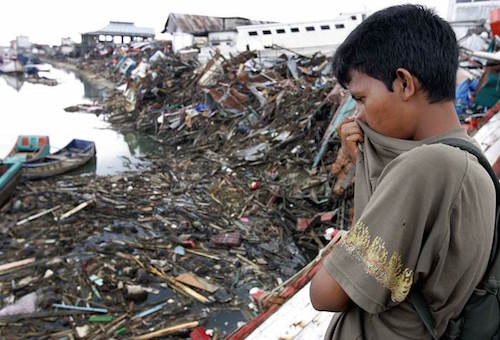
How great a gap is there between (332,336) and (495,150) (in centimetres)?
427

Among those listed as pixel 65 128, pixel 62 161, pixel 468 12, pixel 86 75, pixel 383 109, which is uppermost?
pixel 468 12

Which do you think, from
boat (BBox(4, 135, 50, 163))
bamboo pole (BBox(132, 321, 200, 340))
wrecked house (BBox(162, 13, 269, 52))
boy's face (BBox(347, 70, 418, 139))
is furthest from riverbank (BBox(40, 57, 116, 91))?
boy's face (BBox(347, 70, 418, 139))

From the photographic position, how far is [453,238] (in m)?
0.89

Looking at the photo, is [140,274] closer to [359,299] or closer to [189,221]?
[189,221]

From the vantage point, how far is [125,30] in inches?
2672

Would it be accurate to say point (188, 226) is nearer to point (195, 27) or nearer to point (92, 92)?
point (92, 92)

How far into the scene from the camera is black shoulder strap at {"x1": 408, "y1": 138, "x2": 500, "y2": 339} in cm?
94

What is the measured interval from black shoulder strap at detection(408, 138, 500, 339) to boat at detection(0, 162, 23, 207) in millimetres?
10123

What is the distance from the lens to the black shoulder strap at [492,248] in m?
0.94

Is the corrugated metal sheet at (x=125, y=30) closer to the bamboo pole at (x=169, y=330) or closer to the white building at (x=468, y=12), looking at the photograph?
the white building at (x=468, y=12)

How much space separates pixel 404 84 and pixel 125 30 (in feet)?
251

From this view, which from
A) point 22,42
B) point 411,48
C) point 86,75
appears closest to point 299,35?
point 411,48

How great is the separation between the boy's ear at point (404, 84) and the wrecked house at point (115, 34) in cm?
6981

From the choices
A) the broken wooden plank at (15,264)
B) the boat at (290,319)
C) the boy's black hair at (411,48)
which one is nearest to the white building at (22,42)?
the broken wooden plank at (15,264)
